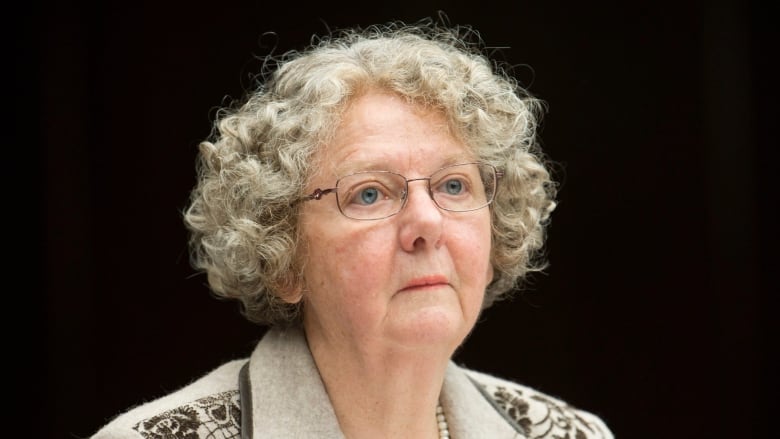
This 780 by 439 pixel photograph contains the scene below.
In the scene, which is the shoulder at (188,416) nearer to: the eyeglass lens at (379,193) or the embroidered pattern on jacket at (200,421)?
the embroidered pattern on jacket at (200,421)

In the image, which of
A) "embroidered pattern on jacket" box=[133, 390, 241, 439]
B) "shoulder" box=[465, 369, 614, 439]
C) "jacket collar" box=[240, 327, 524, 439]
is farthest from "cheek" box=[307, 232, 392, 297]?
"shoulder" box=[465, 369, 614, 439]

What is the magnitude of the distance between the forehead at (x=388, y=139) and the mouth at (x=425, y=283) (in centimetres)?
27

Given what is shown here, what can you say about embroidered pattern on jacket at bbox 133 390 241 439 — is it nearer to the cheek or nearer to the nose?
the cheek

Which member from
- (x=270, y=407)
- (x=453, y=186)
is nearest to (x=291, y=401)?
(x=270, y=407)

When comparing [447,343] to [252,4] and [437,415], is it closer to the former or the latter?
[437,415]

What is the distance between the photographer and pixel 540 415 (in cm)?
314

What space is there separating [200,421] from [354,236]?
1.92 ft

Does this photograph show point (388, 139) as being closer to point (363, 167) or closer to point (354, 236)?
point (363, 167)

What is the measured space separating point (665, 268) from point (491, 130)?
61.4 inches

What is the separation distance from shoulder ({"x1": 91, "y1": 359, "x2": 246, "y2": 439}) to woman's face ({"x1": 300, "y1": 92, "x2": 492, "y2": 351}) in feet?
1.02

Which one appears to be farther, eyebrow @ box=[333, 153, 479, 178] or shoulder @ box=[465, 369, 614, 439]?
shoulder @ box=[465, 369, 614, 439]

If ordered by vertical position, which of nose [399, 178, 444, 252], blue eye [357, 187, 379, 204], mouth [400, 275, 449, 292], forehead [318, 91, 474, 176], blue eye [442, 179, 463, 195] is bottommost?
mouth [400, 275, 449, 292]

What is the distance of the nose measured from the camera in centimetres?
255

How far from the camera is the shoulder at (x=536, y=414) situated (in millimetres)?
3100
